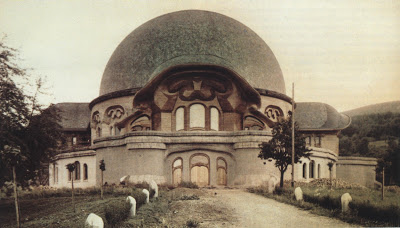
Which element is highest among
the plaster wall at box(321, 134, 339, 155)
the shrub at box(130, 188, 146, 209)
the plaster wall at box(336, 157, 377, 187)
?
the plaster wall at box(321, 134, 339, 155)

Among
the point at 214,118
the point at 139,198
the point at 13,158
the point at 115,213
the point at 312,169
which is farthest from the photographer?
the point at 312,169

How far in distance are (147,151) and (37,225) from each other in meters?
16.0

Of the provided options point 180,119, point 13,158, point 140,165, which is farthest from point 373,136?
point 13,158

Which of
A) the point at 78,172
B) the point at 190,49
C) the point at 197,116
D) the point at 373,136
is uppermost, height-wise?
the point at 190,49

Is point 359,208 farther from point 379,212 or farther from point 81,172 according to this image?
point 81,172

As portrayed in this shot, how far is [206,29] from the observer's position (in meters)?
43.3

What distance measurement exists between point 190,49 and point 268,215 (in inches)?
977

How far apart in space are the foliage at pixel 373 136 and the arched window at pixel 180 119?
1661cm

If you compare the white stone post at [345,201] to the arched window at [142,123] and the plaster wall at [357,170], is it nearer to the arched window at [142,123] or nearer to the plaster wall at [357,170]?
the arched window at [142,123]

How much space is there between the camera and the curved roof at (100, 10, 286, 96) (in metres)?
42.2

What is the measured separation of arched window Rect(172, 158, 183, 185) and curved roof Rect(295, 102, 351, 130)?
22466mm

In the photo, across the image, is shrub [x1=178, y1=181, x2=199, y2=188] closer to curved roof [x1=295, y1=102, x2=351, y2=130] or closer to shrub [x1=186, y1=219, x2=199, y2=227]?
shrub [x1=186, y1=219, x2=199, y2=227]

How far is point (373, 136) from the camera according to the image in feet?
175

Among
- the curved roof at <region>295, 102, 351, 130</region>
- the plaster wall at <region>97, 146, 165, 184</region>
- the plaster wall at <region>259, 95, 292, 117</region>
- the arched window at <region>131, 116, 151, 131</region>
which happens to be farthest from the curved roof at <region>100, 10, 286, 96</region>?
the curved roof at <region>295, 102, 351, 130</region>
